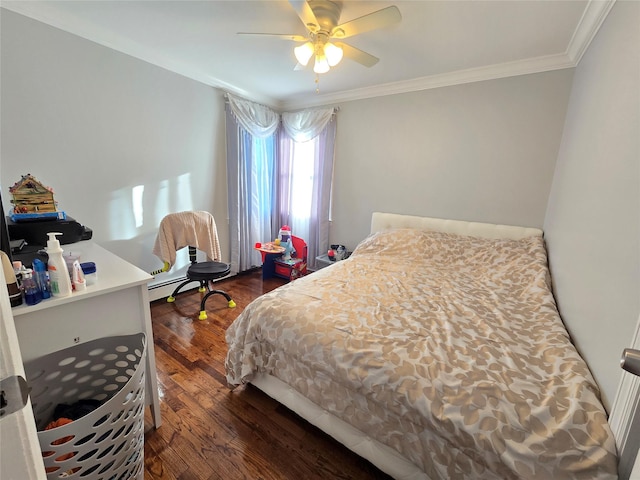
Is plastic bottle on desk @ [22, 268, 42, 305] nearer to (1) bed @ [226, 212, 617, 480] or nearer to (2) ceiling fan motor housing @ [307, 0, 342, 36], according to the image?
(1) bed @ [226, 212, 617, 480]

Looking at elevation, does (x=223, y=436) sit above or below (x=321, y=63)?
below

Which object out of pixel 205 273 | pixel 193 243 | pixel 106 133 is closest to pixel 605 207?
pixel 205 273

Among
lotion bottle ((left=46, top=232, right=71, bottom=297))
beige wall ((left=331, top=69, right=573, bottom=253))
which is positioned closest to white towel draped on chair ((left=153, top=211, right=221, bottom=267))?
lotion bottle ((left=46, top=232, right=71, bottom=297))

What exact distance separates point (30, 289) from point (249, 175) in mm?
2681

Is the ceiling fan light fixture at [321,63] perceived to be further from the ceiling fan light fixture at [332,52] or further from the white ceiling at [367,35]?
the white ceiling at [367,35]

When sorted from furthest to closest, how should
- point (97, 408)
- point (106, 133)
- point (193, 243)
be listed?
point (193, 243)
point (106, 133)
point (97, 408)

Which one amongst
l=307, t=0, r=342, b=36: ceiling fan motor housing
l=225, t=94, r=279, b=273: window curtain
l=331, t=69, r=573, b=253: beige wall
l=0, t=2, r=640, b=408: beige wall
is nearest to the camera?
l=0, t=2, r=640, b=408: beige wall

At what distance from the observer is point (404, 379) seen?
3.47 ft

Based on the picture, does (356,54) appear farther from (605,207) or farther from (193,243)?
(193,243)

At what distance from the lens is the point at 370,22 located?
1.45 meters

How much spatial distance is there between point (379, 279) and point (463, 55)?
76.3 inches

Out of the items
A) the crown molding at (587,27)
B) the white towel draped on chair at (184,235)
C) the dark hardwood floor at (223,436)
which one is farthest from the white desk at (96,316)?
the crown molding at (587,27)

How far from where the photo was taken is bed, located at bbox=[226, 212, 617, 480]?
2.84 ft

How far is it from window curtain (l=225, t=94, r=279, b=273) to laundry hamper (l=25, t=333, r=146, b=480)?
229 centimetres
